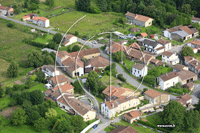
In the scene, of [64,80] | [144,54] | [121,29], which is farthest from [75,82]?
[121,29]

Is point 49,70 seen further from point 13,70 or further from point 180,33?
point 180,33

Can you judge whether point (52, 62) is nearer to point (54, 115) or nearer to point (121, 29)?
point (54, 115)

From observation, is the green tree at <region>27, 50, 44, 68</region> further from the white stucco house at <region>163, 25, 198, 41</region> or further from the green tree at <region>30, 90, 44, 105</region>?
the white stucco house at <region>163, 25, 198, 41</region>

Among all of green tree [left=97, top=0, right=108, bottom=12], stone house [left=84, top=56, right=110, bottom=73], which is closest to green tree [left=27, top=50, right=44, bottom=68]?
stone house [left=84, top=56, right=110, bottom=73]

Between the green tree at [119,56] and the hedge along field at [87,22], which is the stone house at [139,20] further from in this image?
the green tree at [119,56]

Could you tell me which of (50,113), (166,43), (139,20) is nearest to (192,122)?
(50,113)

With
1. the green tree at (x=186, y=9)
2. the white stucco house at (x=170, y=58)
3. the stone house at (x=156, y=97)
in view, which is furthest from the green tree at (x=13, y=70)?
the green tree at (x=186, y=9)
